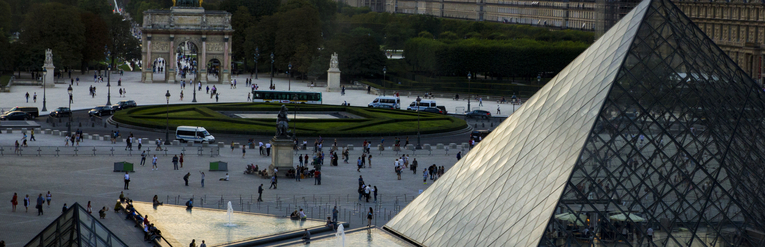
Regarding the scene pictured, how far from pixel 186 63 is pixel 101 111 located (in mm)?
62978

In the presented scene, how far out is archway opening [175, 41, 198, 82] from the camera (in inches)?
4259

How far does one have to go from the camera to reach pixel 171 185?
4328 cm

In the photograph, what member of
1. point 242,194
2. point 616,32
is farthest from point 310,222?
point 616,32

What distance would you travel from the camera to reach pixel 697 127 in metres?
27.5

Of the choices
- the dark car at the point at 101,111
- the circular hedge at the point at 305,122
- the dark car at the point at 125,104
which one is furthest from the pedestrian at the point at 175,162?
the dark car at the point at 125,104

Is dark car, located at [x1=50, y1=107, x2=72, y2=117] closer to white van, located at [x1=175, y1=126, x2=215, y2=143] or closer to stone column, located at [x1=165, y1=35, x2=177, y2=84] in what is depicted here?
white van, located at [x1=175, y1=126, x2=215, y2=143]

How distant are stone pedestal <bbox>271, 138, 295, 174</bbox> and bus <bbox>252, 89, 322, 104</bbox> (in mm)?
35637

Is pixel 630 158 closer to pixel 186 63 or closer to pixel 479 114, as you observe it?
pixel 479 114

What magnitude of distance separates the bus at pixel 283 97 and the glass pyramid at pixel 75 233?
192 feet

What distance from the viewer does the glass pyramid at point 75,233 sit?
73.9 feet

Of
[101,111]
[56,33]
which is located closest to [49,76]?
[56,33]

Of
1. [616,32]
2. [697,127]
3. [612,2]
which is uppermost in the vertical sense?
[612,2]

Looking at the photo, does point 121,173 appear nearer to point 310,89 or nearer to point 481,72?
point 310,89

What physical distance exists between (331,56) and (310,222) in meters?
60.2
